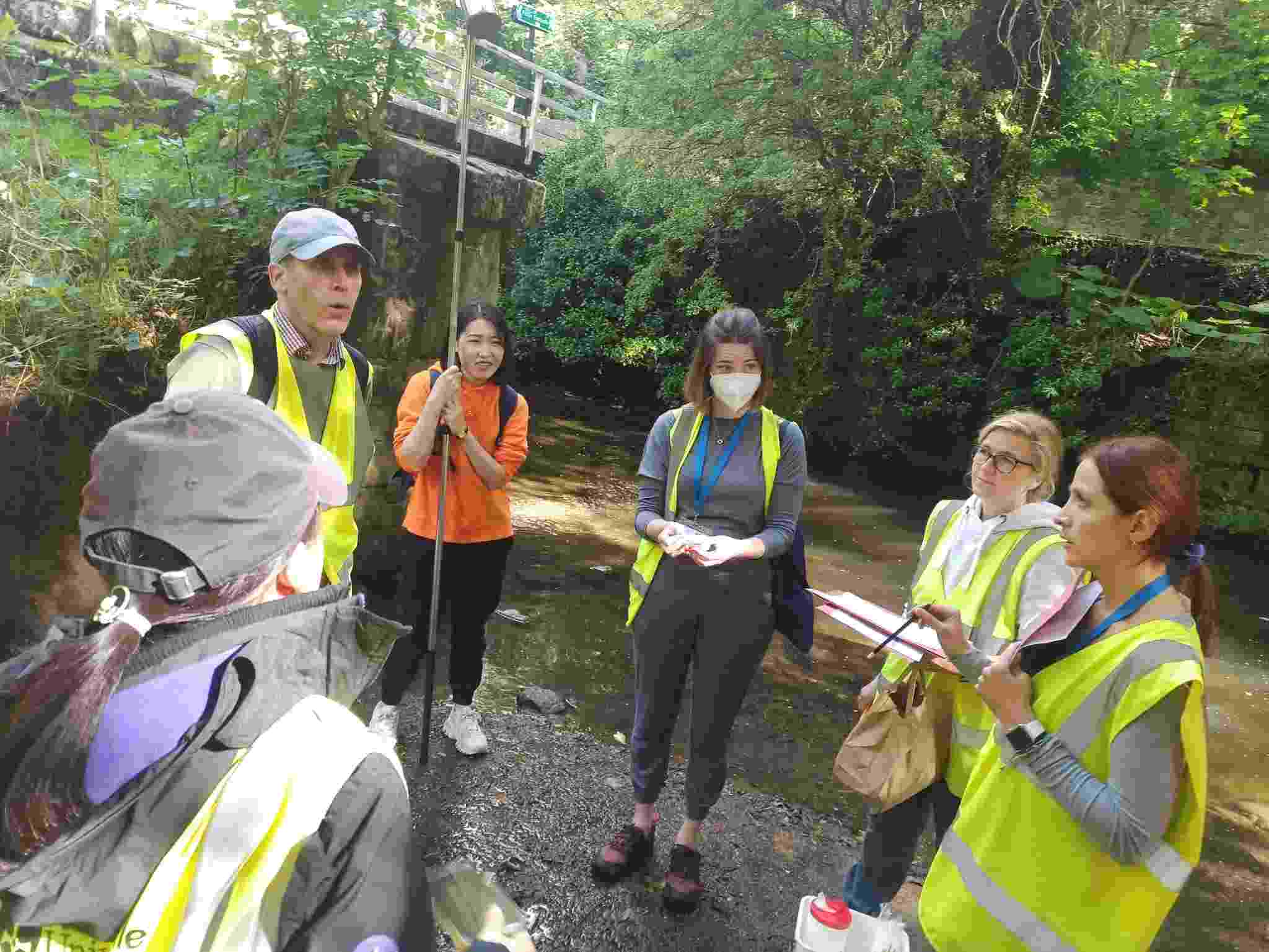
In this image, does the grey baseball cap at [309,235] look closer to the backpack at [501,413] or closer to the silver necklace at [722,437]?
the backpack at [501,413]

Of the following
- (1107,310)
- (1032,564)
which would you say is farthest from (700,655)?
(1107,310)

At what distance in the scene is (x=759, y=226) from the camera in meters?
12.8

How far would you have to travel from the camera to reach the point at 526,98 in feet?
52.9

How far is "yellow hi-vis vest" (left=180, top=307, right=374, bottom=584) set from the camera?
222 cm

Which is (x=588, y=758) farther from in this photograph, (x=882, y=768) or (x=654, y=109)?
(x=654, y=109)

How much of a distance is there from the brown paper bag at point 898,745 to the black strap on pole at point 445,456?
5.57ft

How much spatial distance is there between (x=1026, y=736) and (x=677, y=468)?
1.48 m

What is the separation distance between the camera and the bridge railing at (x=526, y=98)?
482 inches

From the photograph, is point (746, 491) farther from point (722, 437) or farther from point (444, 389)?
point (444, 389)

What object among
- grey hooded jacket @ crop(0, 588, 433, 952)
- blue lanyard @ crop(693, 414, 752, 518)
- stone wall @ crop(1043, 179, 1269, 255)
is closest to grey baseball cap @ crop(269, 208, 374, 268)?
blue lanyard @ crop(693, 414, 752, 518)

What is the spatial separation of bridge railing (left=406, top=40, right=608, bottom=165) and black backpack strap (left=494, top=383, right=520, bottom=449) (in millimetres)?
8405

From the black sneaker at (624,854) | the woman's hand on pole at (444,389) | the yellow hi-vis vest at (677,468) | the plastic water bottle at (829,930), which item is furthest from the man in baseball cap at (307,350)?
the plastic water bottle at (829,930)

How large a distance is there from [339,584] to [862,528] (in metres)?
9.15

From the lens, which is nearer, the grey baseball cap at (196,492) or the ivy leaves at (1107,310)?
the grey baseball cap at (196,492)
